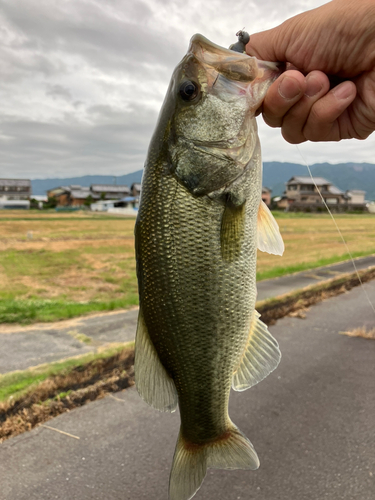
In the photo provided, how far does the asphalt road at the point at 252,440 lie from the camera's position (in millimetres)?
3256

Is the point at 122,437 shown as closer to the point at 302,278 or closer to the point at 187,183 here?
the point at 187,183

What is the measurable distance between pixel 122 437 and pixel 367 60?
3700 mm

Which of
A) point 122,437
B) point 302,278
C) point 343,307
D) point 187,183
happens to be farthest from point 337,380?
point 302,278

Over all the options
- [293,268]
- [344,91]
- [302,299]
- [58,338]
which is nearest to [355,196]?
[293,268]

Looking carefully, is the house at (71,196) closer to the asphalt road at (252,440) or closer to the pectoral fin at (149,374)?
the asphalt road at (252,440)

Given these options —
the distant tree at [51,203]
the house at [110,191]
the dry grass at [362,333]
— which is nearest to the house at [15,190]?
the distant tree at [51,203]

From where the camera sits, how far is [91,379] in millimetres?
4773

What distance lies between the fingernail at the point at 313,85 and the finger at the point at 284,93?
78 millimetres

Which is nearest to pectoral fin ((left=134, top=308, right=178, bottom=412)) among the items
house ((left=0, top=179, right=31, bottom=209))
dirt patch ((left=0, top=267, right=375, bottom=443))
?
dirt patch ((left=0, top=267, right=375, bottom=443))

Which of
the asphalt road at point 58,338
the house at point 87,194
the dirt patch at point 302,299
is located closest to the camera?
the asphalt road at point 58,338

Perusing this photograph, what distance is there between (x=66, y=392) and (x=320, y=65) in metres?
4.01

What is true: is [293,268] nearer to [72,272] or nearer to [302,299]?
[302,299]

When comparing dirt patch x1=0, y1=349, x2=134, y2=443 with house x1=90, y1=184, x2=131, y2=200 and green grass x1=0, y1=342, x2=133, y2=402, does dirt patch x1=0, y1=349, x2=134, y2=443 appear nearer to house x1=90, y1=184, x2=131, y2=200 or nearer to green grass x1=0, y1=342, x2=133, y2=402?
green grass x1=0, y1=342, x2=133, y2=402

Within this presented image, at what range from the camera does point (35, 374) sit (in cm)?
479
